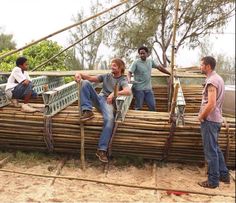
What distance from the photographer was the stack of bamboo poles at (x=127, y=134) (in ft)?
16.4

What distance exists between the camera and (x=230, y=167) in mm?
5375

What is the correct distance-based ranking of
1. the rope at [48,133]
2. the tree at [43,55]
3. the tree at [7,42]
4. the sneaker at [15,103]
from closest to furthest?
the rope at [48,133], the sneaker at [15,103], the tree at [43,55], the tree at [7,42]

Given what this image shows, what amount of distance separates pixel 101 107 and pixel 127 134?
1.62 feet

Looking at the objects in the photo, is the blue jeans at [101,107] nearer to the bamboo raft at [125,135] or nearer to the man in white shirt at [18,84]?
the bamboo raft at [125,135]

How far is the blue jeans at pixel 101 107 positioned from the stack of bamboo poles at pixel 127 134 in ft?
0.42

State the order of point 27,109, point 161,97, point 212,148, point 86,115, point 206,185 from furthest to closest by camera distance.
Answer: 1. point 161,97
2. point 27,109
3. point 86,115
4. point 206,185
5. point 212,148

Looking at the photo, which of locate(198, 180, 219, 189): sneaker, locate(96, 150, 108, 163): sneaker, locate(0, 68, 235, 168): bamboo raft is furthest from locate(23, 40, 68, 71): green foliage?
locate(198, 180, 219, 189): sneaker

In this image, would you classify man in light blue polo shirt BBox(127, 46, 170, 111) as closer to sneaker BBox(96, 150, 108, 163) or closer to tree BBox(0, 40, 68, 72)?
sneaker BBox(96, 150, 108, 163)

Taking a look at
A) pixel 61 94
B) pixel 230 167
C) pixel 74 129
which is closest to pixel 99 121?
pixel 74 129

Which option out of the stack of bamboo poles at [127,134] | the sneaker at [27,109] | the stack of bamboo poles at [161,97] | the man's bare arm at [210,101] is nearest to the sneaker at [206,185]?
the stack of bamboo poles at [127,134]

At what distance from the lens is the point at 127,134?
199 inches

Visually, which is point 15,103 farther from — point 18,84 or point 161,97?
point 161,97

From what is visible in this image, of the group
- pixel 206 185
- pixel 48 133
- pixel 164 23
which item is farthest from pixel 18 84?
pixel 164 23

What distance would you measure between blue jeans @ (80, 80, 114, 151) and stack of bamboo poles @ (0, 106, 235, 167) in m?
0.13
